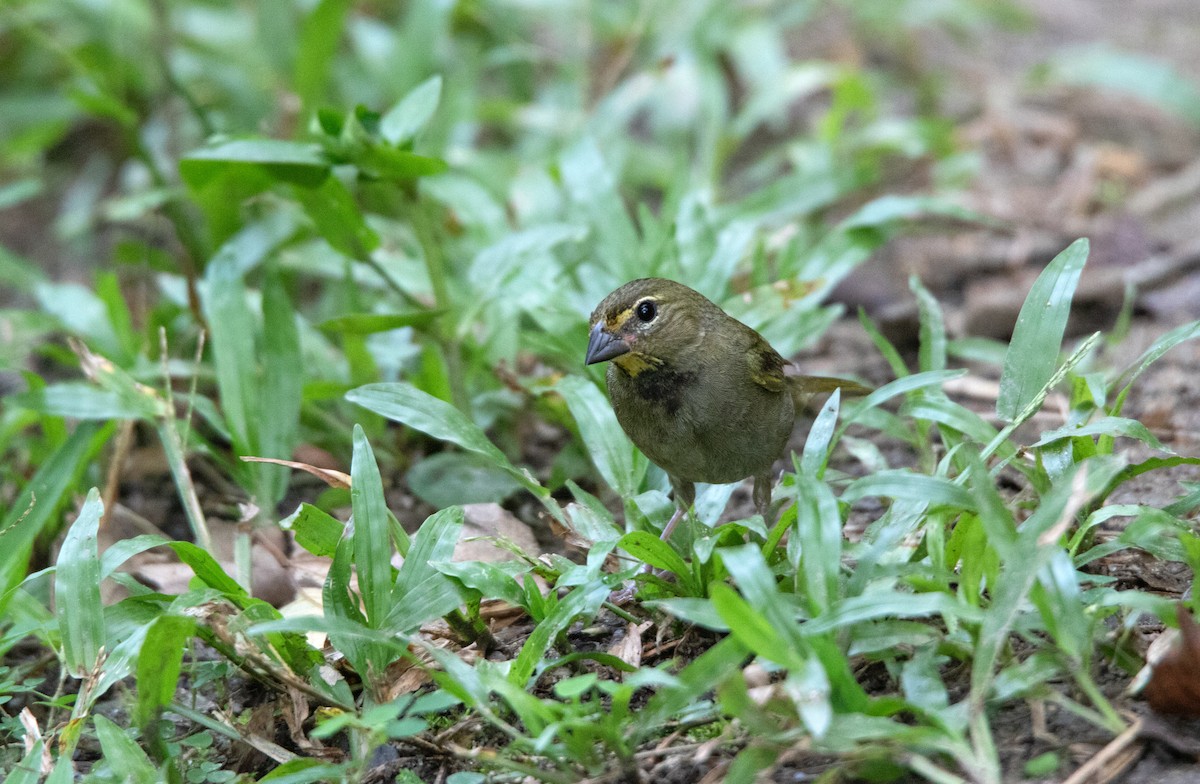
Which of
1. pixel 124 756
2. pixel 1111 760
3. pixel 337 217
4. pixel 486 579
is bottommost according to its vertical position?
pixel 124 756

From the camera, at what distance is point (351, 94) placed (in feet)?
22.0

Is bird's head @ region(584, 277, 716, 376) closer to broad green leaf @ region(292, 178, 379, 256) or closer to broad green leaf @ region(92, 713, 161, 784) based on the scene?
broad green leaf @ region(292, 178, 379, 256)

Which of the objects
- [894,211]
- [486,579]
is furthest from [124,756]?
[894,211]

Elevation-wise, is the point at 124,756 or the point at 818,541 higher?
the point at 818,541

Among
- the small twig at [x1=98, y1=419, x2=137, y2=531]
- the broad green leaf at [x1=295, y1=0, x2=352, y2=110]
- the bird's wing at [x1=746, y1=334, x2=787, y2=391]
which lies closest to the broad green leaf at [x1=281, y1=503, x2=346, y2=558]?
the small twig at [x1=98, y1=419, x2=137, y2=531]

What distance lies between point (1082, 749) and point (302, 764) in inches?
64.7

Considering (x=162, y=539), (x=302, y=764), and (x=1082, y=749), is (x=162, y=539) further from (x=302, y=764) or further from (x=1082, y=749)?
(x=1082, y=749)

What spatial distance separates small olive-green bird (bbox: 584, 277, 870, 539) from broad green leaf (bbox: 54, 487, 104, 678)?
4.57 ft

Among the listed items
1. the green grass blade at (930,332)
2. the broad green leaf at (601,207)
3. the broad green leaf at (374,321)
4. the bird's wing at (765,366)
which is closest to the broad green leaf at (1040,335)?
the green grass blade at (930,332)

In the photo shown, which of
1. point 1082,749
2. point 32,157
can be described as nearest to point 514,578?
point 1082,749

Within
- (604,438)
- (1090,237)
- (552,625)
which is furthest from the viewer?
(1090,237)

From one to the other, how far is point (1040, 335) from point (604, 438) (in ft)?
4.26

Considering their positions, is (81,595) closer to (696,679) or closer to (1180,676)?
(696,679)

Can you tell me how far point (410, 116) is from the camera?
4039 millimetres
